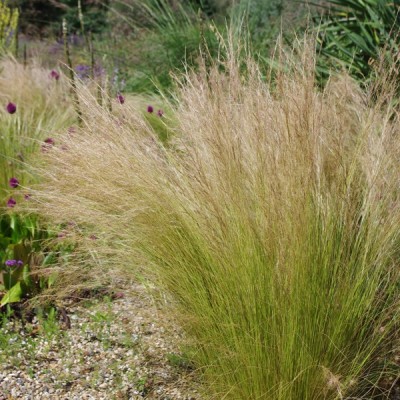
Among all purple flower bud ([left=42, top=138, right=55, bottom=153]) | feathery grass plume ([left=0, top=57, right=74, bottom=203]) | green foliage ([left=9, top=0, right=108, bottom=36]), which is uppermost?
purple flower bud ([left=42, top=138, right=55, bottom=153])

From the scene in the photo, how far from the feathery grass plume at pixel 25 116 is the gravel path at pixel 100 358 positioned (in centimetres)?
93

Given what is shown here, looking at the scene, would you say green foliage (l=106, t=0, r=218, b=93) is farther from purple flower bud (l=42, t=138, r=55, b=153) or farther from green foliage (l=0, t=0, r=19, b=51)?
purple flower bud (l=42, t=138, r=55, b=153)

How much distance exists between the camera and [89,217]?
2.46 meters

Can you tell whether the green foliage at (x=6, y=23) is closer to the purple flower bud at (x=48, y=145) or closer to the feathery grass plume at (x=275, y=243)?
the purple flower bud at (x=48, y=145)

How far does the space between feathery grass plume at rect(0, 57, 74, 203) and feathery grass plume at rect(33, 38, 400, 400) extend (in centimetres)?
131

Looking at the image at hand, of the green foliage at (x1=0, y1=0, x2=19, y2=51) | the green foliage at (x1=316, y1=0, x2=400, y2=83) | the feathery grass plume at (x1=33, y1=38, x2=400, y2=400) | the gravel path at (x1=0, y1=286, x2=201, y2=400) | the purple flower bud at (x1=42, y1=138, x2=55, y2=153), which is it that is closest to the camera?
the feathery grass plume at (x1=33, y1=38, x2=400, y2=400)

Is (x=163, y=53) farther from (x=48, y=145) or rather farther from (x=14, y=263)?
(x=14, y=263)

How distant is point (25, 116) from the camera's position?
437cm

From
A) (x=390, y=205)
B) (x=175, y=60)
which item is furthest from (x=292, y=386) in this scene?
(x=175, y=60)

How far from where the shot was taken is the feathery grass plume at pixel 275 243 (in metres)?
2.05

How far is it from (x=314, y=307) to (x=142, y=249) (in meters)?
0.66

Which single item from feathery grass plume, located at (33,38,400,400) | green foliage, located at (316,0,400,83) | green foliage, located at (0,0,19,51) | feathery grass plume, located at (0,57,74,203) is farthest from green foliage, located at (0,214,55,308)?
green foliage, located at (0,0,19,51)

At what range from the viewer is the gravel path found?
2467 millimetres

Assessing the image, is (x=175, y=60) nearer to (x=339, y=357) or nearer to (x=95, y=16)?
A: (x=339, y=357)
